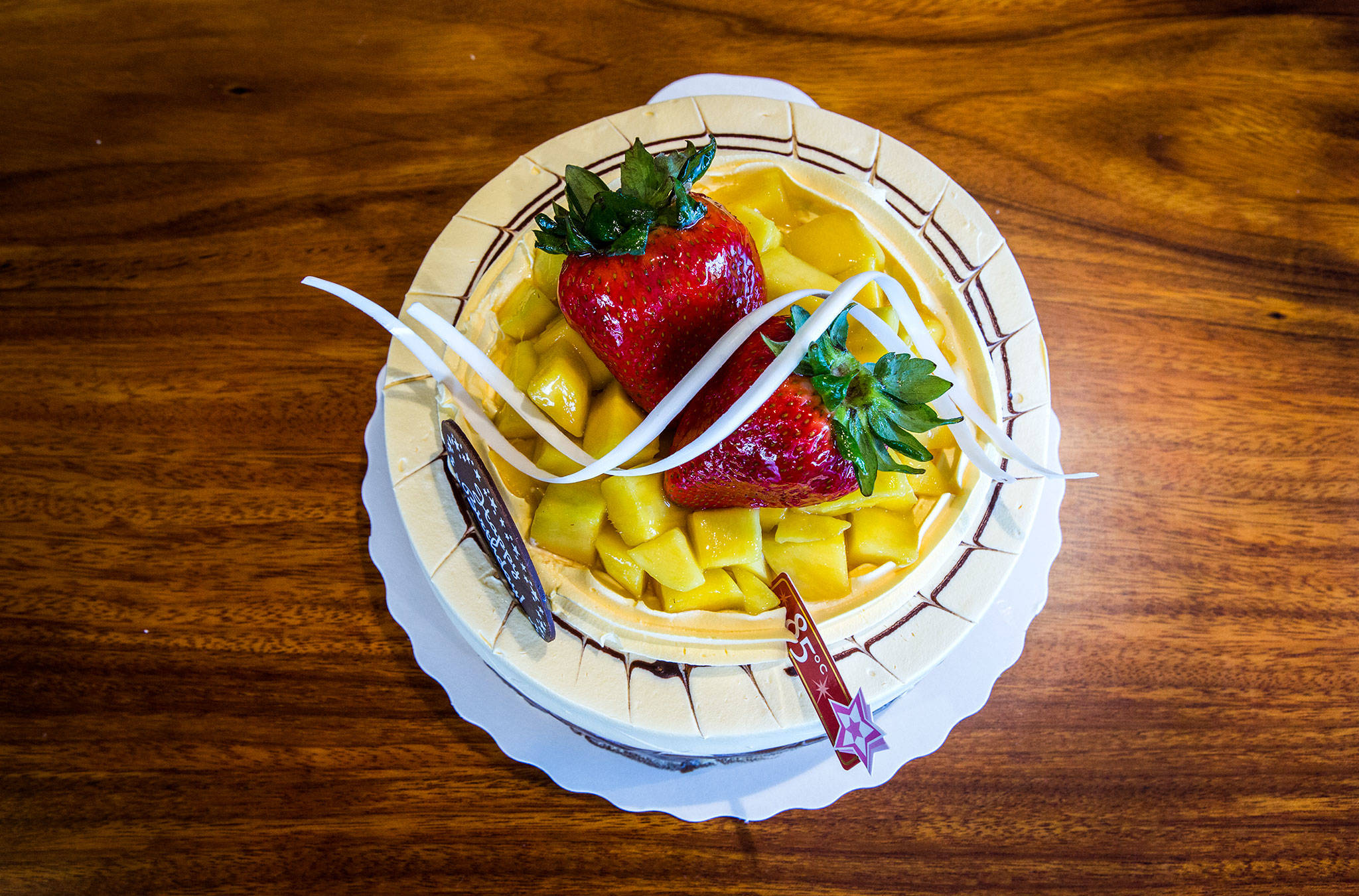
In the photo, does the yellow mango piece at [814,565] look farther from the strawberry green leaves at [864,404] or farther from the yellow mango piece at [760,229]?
the yellow mango piece at [760,229]

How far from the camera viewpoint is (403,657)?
151cm

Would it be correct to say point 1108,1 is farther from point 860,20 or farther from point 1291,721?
point 1291,721

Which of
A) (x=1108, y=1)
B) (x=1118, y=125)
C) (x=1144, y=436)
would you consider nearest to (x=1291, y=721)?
(x=1144, y=436)

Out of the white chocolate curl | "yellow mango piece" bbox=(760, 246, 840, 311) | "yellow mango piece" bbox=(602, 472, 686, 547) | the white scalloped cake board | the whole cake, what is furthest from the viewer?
the white scalloped cake board

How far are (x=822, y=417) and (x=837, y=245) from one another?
474mm

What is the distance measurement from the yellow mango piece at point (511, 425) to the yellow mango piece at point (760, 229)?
1.59ft

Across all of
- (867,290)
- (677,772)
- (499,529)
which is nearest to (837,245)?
(867,290)

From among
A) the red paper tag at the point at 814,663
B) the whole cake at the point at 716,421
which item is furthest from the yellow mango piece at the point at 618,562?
the red paper tag at the point at 814,663

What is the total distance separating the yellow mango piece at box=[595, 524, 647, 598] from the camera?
3.92 feet

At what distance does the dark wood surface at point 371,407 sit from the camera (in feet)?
4.84

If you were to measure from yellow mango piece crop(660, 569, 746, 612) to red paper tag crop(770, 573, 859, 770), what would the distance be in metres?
0.07

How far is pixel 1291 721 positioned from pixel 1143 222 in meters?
1.10

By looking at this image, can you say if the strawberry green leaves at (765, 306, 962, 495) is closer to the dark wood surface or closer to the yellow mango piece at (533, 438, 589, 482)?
the yellow mango piece at (533, 438, 589, 482)

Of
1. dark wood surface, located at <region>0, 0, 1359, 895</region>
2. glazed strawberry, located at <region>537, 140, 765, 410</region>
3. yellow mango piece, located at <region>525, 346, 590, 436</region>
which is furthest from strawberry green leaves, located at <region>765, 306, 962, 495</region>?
dark wood surface, located at <region>0, 0, 1359, 895</region>
